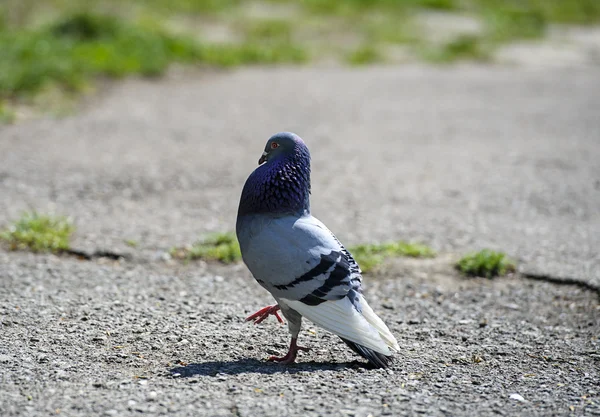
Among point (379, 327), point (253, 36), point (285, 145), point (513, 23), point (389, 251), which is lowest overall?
point (389, 251)

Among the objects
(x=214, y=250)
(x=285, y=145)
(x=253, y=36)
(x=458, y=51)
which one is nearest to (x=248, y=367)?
(x=285, y=145)

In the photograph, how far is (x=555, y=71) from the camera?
13789mm

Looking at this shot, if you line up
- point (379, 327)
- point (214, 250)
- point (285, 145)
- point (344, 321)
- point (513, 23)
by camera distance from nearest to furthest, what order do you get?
point (344, 321), point (379, 327), point (285, 145), point (214, 250), point (513, 23)

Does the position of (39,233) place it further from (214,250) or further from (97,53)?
(97,53)

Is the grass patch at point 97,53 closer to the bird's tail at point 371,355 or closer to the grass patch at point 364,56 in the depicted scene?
the grass patch at point 364,56

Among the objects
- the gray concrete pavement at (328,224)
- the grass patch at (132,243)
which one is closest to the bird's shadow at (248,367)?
the gray concrete pavement at (328,224)

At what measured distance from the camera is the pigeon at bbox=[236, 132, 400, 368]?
156 inches

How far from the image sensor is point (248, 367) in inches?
158

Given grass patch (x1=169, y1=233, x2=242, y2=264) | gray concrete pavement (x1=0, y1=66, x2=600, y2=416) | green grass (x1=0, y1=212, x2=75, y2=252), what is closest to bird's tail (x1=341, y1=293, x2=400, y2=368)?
gray concrete pavement (x1=0, y1=66, x2=600, y2=416)

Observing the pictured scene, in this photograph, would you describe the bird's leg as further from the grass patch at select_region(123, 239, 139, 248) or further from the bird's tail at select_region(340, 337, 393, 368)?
the grass patch at select_region(123, 239, 139, 248)

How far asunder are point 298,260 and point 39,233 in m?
2.79

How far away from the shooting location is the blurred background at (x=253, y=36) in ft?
36.0

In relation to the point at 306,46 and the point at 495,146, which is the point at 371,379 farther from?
the point at 306,46

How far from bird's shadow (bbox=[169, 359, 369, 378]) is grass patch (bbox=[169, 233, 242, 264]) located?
1.76 metres
